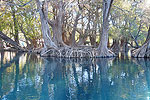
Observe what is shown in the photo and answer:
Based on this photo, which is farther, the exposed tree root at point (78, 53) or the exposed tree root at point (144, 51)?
the exposed tree root at point (78, 53)

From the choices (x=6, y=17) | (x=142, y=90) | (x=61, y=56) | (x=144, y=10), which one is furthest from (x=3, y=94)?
(x=6, y=17)

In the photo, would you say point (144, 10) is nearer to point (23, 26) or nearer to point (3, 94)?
point (3, 94)

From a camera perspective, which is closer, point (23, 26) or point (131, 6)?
point (131, 6)

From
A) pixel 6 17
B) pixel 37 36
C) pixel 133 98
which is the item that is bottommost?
pixel 133 98

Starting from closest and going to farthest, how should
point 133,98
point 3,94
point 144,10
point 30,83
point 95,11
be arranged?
1. point 133,98
2. point 3,94
3. point 30,83
4. point 144,10
5. point 95,11

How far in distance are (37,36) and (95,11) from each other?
1136 centimetres

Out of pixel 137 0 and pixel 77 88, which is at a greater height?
pixel 137 0

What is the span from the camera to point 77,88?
5.06 metres

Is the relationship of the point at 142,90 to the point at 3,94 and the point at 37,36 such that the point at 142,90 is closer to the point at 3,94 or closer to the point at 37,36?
the point at 3,94

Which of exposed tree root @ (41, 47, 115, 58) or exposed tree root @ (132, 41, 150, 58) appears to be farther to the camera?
exposed tree root @ (41, 47, 115, 58)

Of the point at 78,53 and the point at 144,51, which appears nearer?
the point at 144,51

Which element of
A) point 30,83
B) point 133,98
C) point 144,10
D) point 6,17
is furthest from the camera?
point 6,17

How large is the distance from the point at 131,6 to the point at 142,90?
1095 centimetres

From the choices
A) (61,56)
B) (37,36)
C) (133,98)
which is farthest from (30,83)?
(37,36)
